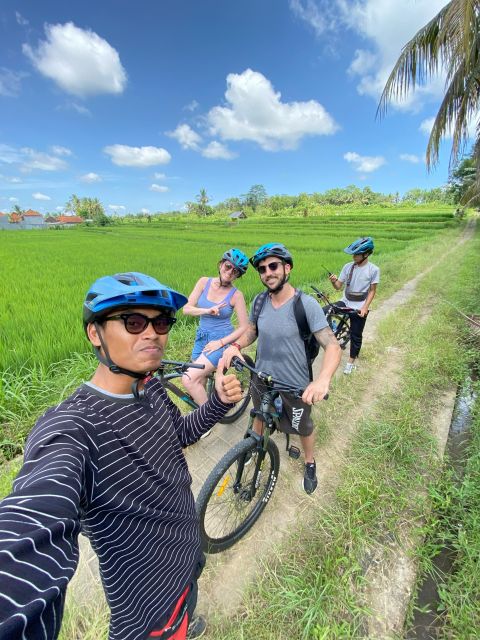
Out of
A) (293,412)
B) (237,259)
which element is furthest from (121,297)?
(237,259)

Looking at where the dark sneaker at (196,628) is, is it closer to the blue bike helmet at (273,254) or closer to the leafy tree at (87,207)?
the blue bike helmet at (273,254)

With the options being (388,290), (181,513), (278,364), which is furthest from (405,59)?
(181,513)

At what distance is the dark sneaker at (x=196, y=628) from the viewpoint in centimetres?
140

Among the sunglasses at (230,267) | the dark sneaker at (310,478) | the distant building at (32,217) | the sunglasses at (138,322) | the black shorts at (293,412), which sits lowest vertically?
the dark sneaker at (310,478)

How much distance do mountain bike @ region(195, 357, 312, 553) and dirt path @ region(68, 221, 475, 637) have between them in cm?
10

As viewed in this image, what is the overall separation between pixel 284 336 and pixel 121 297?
125 cm

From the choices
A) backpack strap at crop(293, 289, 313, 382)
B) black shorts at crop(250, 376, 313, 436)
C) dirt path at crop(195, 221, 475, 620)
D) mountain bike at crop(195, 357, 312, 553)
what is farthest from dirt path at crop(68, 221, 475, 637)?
backpack strap at crop(293, 289, 313, 382)

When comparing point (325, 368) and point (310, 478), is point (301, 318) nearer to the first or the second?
point (325, 368)

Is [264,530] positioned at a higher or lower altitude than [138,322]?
lower

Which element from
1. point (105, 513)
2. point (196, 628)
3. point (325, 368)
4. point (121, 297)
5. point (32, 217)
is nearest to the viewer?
point (105, 513)

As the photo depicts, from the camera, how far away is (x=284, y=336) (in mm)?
1898

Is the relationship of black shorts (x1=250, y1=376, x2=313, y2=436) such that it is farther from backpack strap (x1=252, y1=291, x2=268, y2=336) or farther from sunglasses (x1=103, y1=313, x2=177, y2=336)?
sunglasses (x1=103, y1=313, x2=177, y2=336)

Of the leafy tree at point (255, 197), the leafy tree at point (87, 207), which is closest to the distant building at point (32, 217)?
the leafy tree at point (87, 207)

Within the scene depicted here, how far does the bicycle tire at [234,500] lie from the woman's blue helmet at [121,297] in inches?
48.3
